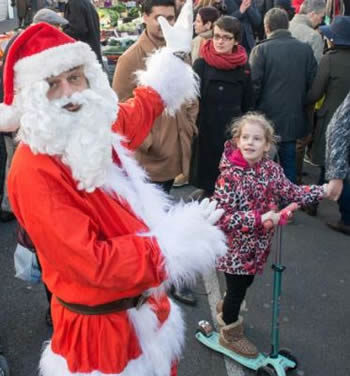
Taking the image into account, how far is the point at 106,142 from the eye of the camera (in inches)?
64.6

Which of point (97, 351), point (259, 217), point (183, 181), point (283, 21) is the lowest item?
point (183, 181)

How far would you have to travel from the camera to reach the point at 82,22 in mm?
6562

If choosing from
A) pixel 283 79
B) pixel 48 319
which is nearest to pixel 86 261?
pixel 48 319

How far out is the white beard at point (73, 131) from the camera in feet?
4.94

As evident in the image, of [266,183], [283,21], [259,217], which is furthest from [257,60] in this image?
[259,217]

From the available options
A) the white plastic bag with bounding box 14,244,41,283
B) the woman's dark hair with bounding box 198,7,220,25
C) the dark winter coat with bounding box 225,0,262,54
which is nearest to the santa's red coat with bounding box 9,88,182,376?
the white plastic bag with bounding box 14,244,41,283

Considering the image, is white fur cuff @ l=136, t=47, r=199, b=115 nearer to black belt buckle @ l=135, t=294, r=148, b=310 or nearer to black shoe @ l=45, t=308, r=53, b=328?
black belt buckle @ l=135, t=294, r=148, b=310

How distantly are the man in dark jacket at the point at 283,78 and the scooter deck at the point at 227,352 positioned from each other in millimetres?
2340

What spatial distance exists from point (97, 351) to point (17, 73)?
105 cm

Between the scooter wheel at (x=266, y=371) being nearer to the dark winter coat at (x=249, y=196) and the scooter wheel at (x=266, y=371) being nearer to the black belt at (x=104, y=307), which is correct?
the dark winter coat at (x=249, y=196)

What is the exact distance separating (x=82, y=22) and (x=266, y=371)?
5.44 metres

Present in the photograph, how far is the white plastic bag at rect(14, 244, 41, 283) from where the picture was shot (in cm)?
282

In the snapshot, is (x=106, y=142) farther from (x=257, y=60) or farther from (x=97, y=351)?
(x=257, y=60)

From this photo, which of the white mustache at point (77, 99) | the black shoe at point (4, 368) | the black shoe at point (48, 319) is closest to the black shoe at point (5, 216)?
the black shoe at point (48, 319)
